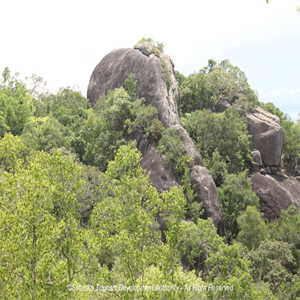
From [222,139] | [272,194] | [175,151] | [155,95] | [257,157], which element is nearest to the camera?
[175,151]

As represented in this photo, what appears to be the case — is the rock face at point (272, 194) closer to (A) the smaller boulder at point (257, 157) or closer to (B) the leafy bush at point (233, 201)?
(A) the smaller boulder at point (257, 157)

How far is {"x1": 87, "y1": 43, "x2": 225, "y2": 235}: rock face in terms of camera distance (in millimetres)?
34062

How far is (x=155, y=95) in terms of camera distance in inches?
1596

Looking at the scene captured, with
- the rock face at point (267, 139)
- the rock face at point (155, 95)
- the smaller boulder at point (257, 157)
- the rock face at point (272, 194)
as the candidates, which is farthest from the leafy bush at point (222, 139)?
the rock face at point (155, 95)

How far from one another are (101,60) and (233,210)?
37388 mm

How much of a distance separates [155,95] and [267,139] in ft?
65.5

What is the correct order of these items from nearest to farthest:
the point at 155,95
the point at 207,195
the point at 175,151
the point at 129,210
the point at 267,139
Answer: the point at 129,210 → the point at 207,195 → the point at 175,151 → the point at 155,95 → the point at 267,139

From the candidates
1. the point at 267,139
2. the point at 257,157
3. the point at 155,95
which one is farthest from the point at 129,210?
the point at 267,139

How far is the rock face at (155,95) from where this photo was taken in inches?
1341

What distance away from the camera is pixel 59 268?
36.3 feet

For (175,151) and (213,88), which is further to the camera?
(213,88)

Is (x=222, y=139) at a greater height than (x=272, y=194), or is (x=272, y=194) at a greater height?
(x=222, y=139)

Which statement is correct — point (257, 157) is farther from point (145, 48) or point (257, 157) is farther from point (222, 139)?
point (145, 48)

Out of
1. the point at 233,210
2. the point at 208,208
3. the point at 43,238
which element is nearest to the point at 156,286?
the point at 43,238
